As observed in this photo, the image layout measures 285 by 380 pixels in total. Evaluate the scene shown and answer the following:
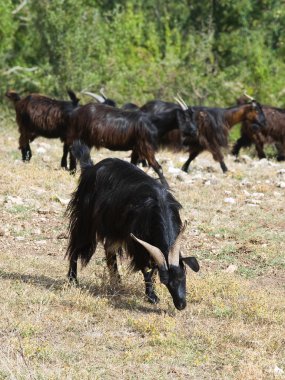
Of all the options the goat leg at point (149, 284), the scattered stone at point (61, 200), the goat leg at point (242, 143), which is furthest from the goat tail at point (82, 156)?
the goat leg at point (242, 143)

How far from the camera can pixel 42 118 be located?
14.2m

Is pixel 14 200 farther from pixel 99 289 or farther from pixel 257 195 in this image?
pixel 257 195

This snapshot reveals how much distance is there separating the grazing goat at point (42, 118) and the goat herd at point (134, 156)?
2cm

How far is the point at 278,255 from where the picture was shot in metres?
9.27

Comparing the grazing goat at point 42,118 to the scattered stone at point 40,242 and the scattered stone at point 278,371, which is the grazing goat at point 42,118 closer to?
the scattered stone at point 40,242

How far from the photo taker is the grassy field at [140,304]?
5.63 m

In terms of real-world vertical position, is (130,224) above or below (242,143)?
above

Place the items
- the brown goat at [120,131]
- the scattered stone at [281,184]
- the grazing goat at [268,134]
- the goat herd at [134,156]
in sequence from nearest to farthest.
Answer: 1. the goat herd at [134,156]
2. the brown goat at [120,131]
3. the scattered stone at [281,184]
4. the grazing goat at [268,134]

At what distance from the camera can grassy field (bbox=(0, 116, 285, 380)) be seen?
5.63 metres

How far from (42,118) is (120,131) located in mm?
2027

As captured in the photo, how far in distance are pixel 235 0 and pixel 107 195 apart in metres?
26.2

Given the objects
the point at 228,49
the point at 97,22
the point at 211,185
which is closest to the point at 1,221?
the point at 211,185

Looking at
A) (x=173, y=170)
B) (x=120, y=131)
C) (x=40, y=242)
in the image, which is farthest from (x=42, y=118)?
(x=40, y=242)

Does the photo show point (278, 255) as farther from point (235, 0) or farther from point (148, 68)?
point (235, 0)
